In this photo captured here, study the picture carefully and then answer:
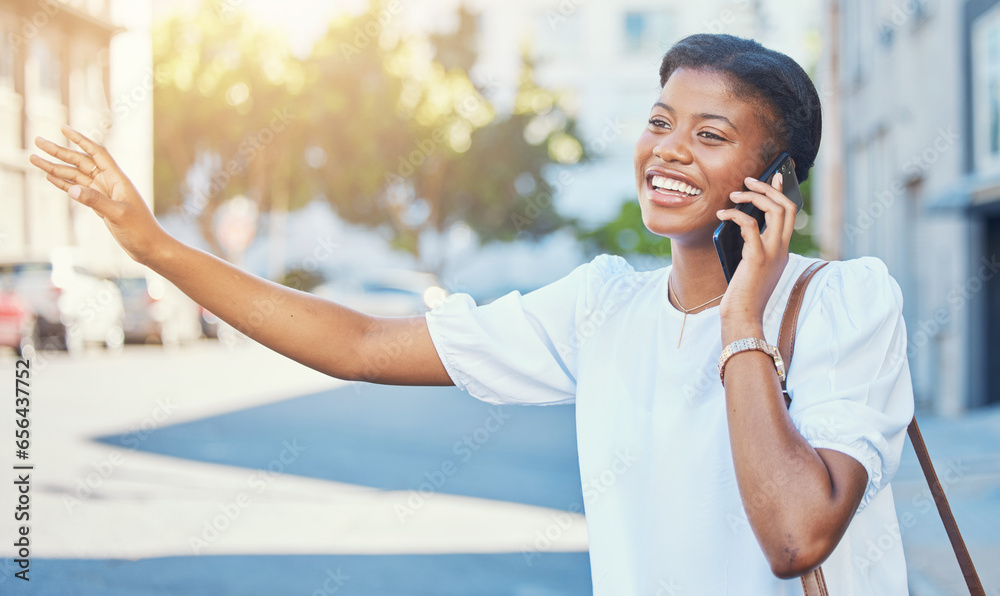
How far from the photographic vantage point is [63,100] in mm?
24516

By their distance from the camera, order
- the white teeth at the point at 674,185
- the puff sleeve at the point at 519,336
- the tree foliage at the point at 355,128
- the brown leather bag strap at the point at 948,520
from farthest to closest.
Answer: the tree foliage at the point at 355,128 → the puff sleeve at the point at 519,336 → the white teeth at the point at 674,185 → the brown leather bag strap at the point at 948,520

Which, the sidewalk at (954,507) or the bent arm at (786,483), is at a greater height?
the bent arm at (786,483)

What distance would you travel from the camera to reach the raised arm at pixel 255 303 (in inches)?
71.5

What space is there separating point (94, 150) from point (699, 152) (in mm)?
1127

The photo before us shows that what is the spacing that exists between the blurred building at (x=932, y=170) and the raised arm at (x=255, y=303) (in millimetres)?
8878

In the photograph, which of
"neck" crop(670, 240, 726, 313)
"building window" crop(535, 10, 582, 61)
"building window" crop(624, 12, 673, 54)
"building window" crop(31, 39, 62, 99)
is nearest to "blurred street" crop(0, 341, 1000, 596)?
"neck" crop(670, 240, 726, 313)

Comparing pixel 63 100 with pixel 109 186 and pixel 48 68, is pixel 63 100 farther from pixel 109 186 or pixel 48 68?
pixel 109 186

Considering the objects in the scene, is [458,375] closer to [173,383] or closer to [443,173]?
[173,383]

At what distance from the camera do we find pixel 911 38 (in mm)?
13125

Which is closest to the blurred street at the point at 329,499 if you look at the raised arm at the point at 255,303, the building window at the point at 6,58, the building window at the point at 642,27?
the raised arm at the point at 255,303

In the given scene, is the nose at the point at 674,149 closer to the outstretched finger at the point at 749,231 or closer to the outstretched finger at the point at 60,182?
the outstretched finger at the point at 749,231

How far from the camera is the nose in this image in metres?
1.87

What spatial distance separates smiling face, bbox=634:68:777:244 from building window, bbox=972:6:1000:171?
985 cm

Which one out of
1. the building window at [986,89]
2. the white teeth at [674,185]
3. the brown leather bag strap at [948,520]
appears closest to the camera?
the brown leather bag strap at [948,520]
